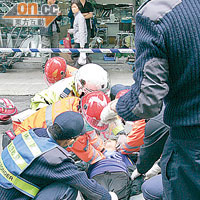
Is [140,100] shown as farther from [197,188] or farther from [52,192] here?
[52,192]

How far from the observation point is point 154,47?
1.32 metres

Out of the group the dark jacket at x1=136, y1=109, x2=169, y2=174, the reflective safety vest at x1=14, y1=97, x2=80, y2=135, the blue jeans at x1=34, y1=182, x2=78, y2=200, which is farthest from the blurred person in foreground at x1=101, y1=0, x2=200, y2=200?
the reflective safety vest at x1=14, y1=97, x2=80, y2=135

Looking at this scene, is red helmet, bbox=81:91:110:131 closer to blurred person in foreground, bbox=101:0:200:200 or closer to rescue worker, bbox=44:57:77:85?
blurred person in foreground, bbox=101:0:200:200

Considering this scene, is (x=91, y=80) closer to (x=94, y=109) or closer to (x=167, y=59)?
(x=94, y=109)

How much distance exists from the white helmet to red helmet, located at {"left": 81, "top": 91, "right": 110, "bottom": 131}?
48cm

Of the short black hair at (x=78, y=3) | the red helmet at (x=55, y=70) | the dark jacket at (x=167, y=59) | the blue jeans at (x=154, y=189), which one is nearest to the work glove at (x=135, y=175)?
the blue jeans at (x=154, y=189)

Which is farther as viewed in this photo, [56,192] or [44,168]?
[56,192]

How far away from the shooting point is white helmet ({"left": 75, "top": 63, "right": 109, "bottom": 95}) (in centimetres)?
330

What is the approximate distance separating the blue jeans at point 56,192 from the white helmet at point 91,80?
1.21 meters

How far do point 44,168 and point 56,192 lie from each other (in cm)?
27

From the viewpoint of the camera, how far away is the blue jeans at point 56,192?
2282mm

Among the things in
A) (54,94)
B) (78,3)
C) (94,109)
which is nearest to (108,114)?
(94,109)

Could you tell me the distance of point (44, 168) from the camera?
7.07ft


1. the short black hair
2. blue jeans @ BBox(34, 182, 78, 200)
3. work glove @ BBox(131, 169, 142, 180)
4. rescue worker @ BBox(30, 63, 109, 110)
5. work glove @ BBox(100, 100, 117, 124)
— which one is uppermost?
the short black hair
